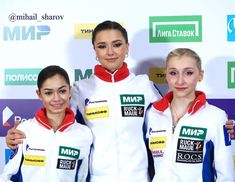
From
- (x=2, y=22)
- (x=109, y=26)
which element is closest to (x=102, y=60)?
(x=109, y=26)

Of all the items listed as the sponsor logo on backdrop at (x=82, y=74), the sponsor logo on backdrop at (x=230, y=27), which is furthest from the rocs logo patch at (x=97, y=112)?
the sponsor logo on backdrop at (x=230, y=27)

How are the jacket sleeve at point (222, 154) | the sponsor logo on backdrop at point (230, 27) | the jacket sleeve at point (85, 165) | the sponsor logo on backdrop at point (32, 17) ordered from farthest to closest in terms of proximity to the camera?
the sponsor logo on backdrop at point (32, 17) < the sponsor logo on backdrop at point (230, 27) < the jacket sleeve at point (85, 165) < the jacket sleeve at point (222, 154)

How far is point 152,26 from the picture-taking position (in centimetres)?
203

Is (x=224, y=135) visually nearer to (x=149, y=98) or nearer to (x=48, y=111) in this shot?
(x=149, y=98)

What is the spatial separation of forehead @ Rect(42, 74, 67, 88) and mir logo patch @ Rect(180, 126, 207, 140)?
1.80ft

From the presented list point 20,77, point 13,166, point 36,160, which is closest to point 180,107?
point 36,160

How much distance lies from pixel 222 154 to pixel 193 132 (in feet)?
0.49

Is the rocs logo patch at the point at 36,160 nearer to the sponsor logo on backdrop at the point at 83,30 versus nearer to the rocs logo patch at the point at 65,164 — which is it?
the rocs logo patch at the point at 65,164

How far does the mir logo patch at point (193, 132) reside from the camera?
1535 mm

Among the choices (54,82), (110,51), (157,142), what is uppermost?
(110,51)

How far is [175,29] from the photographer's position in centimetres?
202

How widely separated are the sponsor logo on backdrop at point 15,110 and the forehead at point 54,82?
553 mm

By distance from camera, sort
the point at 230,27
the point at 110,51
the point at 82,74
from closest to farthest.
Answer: the point at 110,51 → the point at 230,27 → the point at 82,74

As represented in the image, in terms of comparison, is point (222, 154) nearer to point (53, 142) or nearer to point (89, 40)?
point (53, 142)
